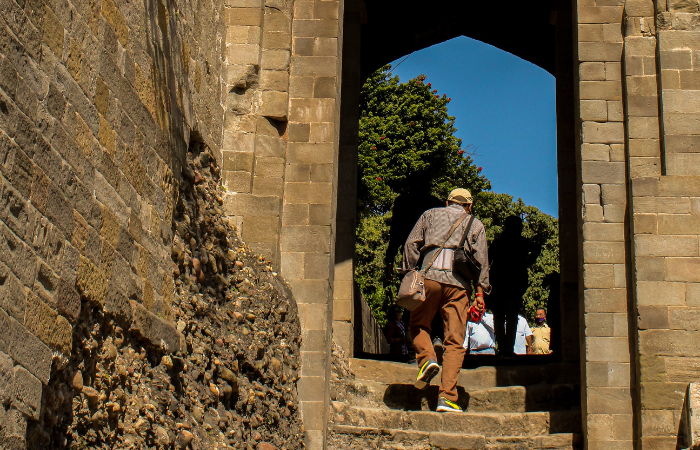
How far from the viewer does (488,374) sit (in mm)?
8539

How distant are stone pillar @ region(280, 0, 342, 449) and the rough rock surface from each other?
0.50 ft

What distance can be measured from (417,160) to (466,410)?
1402 centimetres

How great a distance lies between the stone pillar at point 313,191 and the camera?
743cm

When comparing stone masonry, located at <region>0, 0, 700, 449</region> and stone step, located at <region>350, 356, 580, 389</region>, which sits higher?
stone masonry, located at <region>0, 0, 700, 449</region>

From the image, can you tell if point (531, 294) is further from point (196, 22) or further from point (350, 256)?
point (196, 22)

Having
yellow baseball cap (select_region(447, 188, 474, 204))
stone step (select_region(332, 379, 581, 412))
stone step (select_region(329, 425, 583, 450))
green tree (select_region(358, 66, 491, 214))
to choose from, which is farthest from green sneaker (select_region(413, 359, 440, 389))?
green tree (select_region(358, 66, 491, 214))

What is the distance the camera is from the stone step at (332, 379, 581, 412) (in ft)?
26.1

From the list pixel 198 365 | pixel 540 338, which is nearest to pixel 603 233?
pixel 198 365

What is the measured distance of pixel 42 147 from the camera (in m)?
3.83

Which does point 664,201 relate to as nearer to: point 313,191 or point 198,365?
point 313,191

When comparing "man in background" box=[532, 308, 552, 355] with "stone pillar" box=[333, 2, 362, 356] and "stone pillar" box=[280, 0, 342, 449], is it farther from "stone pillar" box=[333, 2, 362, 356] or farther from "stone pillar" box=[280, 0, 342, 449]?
"stone pillar" box=[280, 0, 342, 449]

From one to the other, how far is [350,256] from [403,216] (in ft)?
2.34

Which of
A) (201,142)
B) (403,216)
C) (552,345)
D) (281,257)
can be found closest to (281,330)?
(281,257)

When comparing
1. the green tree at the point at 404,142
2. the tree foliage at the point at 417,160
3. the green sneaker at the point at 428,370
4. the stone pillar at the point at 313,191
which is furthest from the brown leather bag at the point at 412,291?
the green tree at the point at 404,142
